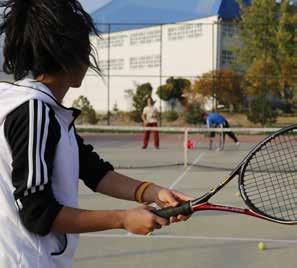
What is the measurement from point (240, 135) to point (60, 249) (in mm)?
20147

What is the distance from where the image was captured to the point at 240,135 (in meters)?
21.6

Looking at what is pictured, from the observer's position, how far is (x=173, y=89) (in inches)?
1282

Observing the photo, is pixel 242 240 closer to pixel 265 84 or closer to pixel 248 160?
pixel 248 160

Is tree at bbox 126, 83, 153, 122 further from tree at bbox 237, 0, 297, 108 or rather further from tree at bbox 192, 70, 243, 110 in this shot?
tree at bbox 237, 0, 297, 108

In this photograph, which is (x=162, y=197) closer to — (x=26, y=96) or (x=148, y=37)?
(x=26, y=96)

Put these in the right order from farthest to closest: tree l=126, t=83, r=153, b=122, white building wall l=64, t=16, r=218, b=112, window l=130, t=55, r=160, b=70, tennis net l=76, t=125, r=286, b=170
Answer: window l=130, t=55, r=160, b=70, white building wall l=64, t=16, r=218, b=112, tree l=126, t=83, r=153, b=122, tennis net l=76, t=125, r=286, b=170

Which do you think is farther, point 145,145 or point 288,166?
point 145,145

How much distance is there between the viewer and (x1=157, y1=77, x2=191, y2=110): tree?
32.2 meters

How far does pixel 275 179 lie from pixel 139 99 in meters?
26.3

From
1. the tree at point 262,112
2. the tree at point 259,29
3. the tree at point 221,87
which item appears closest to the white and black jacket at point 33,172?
the tree at point 262,112

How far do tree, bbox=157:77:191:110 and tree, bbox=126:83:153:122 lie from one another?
1.16 meters

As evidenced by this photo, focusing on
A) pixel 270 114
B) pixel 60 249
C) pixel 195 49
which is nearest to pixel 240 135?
pixel 270 114

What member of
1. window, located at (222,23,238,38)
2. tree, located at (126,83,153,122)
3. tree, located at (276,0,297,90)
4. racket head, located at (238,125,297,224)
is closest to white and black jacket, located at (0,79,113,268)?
racket head, located at (238,125,297,224)

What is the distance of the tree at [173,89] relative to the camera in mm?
32156
